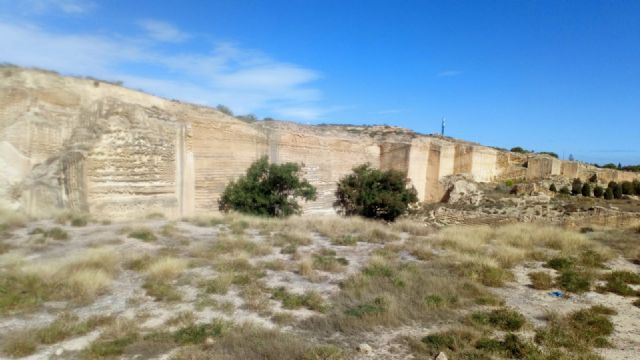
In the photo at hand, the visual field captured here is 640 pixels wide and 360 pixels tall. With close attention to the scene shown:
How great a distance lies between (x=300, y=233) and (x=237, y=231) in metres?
1.72

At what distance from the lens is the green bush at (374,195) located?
1933 cm

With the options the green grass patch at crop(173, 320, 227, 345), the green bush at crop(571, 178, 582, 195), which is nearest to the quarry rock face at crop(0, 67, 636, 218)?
the green grass patch at crop(173, 320, 227, 345)

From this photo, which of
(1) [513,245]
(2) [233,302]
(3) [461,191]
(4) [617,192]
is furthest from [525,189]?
(2) [233,302]

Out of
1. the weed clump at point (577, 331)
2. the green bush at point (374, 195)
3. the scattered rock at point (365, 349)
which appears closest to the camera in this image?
the scattered rock at point (365, 349)

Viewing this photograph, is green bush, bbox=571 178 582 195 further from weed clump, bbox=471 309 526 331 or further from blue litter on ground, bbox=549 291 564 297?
weed clump, bbox=471 309 526 331

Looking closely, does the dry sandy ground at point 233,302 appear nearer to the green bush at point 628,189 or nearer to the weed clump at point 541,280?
the weed clump at point 541,280

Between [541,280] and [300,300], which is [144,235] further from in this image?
[541,280]

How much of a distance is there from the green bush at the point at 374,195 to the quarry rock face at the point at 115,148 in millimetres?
2659

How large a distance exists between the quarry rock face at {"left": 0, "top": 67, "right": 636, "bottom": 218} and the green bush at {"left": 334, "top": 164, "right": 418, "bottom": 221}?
8.72 ft

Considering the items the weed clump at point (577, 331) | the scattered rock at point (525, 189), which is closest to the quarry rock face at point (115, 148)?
the weed clump at point (577, 331)

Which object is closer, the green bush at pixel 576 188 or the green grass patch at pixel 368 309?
the green grass patch at pixel 368 309

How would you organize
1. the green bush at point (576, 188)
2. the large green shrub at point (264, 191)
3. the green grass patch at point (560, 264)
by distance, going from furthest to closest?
the green bush at point (576, 188)
the large green shrub at point (264, 191)
the green grass patch at point (560, 264)

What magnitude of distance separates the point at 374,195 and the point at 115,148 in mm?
11027

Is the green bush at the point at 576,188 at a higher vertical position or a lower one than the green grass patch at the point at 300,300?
higher
